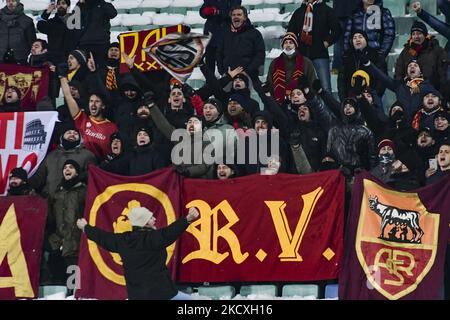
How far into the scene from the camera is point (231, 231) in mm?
17594

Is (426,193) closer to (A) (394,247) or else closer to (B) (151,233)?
(A) (394,247)

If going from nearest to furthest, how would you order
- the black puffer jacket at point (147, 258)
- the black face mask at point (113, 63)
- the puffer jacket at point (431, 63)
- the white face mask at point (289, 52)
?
1. the black puffer jacket at point (147, 258)
2. the puffer jacket at point (431, 63)
3. the white face mask at point (289, 52)
4. the black face mask at point (113, 63)

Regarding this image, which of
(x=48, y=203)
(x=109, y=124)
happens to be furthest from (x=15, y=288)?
(x=109, y=124)

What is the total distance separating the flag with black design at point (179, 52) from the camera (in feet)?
64.4

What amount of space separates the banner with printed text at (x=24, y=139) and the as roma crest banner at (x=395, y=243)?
426cm

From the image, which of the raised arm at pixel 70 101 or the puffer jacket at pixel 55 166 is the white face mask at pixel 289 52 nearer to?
the raised arm at pixel 70 101

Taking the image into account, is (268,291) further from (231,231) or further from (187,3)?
(187,3)

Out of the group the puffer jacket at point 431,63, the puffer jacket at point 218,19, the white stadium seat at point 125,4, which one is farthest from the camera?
the white stadium seat at point 125,4

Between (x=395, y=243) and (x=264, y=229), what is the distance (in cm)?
147

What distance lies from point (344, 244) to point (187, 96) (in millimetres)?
3295

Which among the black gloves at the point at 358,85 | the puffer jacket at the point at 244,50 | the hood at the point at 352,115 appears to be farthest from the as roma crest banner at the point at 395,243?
the puffer jacket at the point at 244,50

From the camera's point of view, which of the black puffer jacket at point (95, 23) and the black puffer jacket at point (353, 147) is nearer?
the black puffer jacket at point (353, 147)

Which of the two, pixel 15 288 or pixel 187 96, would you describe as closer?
pixel 15 288

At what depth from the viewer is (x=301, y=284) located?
17.3m
